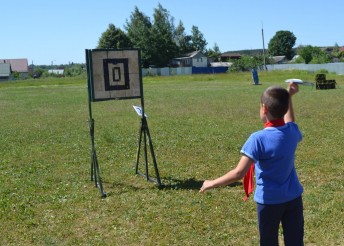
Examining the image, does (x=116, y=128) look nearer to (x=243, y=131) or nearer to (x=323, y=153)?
(x=243, y=131)

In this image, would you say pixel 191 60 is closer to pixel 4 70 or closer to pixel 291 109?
pixel 4 70

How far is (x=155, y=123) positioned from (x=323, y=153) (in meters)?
7.50

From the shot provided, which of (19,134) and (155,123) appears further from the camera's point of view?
(155,123)

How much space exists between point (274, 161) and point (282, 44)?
459 ft

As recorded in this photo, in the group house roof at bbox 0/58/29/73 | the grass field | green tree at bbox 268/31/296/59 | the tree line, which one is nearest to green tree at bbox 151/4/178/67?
the tree line

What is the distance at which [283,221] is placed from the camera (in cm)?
375

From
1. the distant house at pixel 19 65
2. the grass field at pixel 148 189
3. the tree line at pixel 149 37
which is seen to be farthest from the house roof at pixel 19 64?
the grass field at pixel 148 189

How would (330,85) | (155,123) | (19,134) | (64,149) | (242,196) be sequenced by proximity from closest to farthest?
(242,196) → (64,149) → (19,134) → (155,123) → (330,85)

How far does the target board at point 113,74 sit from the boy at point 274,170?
179 inches

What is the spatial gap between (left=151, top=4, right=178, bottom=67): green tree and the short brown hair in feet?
312

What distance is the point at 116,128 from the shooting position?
15.4 metres

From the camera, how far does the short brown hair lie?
3.36 metres

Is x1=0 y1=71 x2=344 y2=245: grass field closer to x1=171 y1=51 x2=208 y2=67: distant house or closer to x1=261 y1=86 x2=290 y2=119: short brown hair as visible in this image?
x1=261 y1=86 x2=290 y2=119: short brown hair

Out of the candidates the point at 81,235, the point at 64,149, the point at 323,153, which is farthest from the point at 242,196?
the point at 64,149
